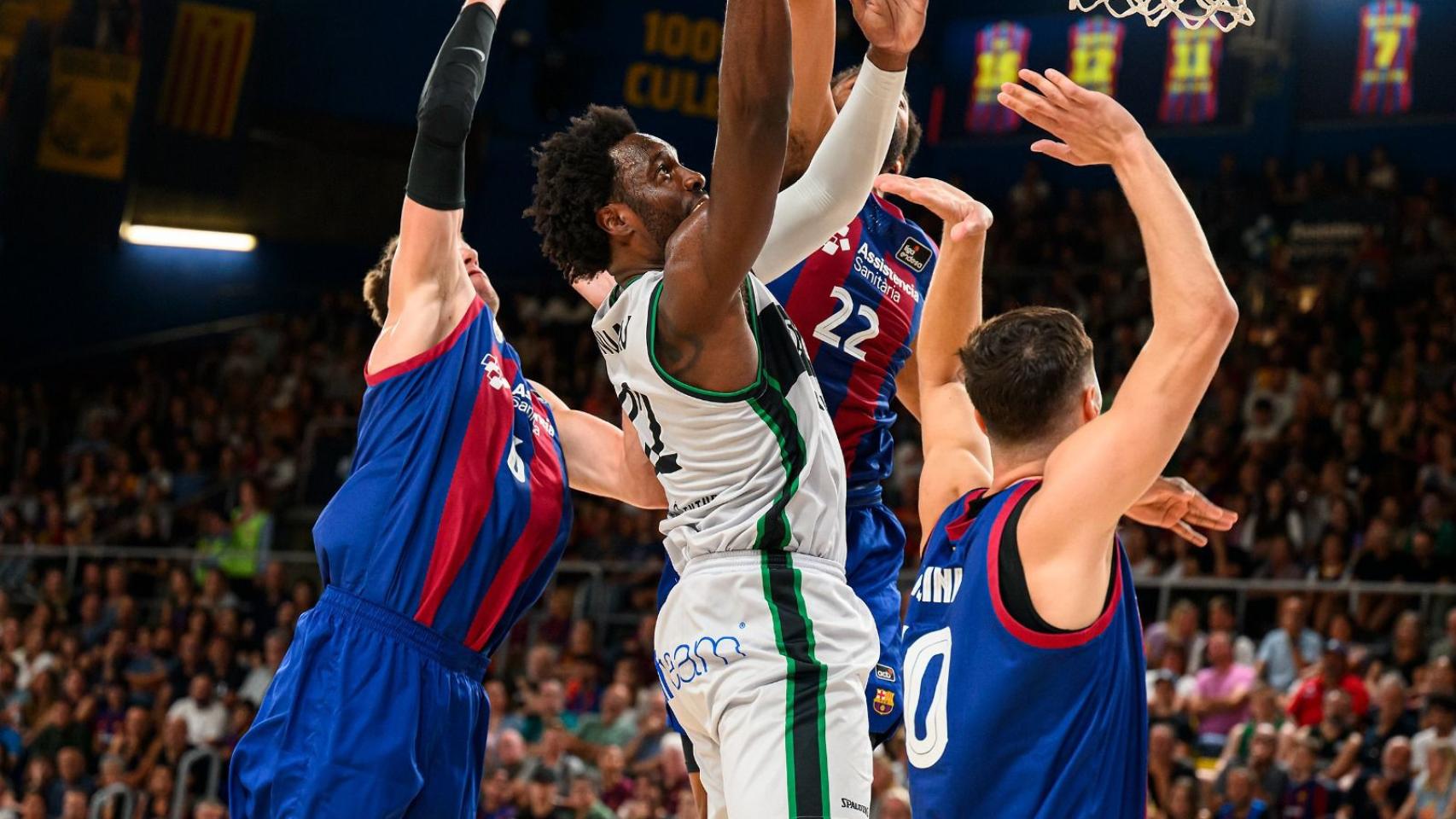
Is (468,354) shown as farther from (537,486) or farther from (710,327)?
(710,327)

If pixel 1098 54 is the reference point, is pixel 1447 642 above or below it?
below

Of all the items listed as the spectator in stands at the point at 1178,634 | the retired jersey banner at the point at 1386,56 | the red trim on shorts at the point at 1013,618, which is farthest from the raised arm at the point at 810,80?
the retired jersey banner at the point at 1386,56

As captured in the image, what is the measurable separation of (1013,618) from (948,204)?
1.56 m

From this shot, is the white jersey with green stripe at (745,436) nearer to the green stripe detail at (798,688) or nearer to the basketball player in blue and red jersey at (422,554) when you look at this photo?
the green stripe detail at (798,688)

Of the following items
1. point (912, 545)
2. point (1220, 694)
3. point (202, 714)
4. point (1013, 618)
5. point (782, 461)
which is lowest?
point (202, 714)

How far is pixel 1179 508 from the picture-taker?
165 inches

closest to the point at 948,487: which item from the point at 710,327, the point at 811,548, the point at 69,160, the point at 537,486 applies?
the point at 811,548

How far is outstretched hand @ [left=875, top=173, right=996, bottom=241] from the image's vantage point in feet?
15.1

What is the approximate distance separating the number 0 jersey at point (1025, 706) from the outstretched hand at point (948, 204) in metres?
1.25

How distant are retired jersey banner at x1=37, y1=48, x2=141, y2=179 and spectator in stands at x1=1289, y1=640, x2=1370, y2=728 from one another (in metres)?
13.7

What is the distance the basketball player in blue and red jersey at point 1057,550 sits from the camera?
3305mm

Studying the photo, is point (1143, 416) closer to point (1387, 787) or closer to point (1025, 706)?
point (1025, 706)

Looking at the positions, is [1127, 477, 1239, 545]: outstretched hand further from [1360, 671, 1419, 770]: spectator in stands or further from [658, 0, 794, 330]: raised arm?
[1360, 671, 1419, 770]: spectator in stands

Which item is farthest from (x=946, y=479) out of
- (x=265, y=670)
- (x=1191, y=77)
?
(x=1191, y=77)
